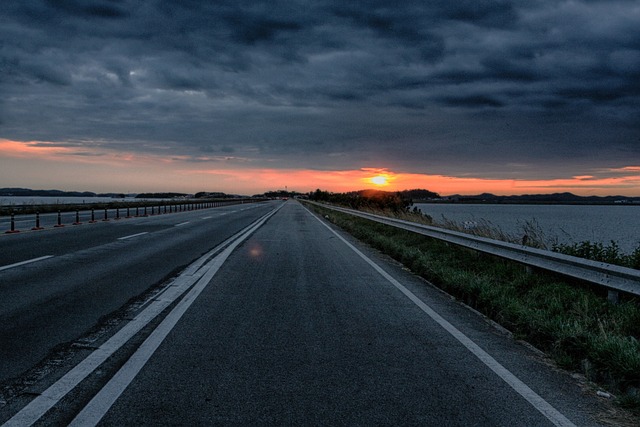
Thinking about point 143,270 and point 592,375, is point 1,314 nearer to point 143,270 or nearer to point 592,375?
point 143,270

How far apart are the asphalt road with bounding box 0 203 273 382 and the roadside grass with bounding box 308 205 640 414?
5.21 meters

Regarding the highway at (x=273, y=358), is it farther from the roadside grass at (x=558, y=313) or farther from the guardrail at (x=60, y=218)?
the guardrail at (x=60, y=218)

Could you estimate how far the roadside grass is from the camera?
4.57m

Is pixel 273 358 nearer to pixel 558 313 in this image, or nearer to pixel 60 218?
pixel 558 313

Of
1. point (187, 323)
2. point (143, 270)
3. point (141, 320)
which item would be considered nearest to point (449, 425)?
point (187, 323)

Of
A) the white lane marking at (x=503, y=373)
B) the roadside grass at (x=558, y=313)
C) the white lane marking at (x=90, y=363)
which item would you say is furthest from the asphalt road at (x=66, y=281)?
the roadside grass at (x=558, y=313)

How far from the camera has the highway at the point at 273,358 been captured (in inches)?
141

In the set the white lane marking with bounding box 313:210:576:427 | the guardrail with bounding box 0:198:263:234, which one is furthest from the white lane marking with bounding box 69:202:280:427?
the guardrail with bounding box 0:198:263:234

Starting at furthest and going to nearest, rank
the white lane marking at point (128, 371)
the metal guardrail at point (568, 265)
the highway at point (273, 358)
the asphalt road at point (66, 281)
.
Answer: the metal guardrail at point (568, 265)
the asphalt road at point (66, 281)
the highway at point (273, 358)
the white lane marking at point (128, 371)

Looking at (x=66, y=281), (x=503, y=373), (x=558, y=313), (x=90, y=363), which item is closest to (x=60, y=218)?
(x=66, y=281)

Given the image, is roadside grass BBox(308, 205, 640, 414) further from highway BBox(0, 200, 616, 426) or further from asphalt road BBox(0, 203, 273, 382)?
asphalt road BBox(0, 203, 273, 382)

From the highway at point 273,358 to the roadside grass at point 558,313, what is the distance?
1.03 ft

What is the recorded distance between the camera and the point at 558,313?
263 inches

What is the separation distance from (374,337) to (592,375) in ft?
7.15
